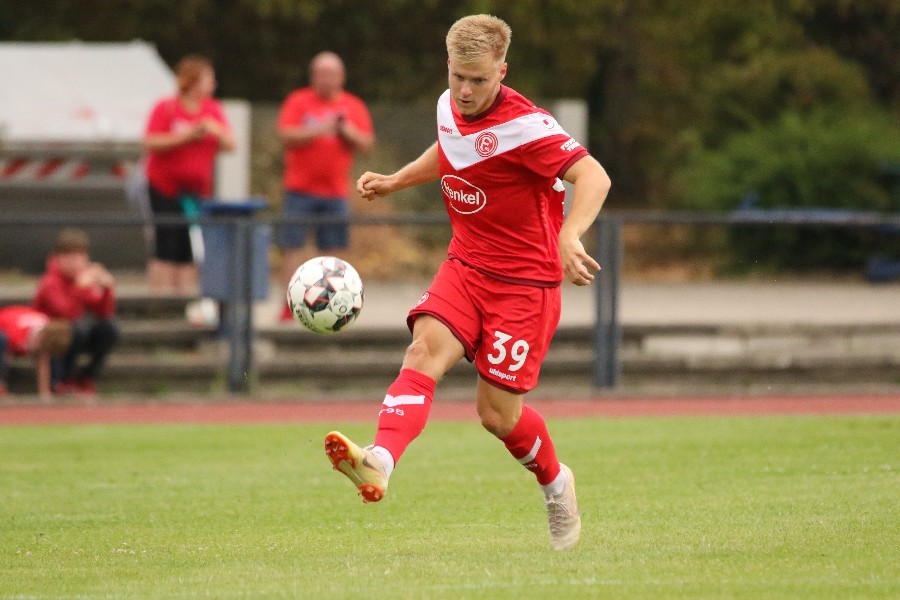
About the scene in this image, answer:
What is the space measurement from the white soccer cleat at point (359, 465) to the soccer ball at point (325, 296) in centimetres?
118

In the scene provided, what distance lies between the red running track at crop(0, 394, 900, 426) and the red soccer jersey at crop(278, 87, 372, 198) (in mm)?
2157

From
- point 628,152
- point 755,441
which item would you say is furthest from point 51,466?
point 628,152

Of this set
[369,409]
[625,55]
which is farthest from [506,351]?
[625,55]

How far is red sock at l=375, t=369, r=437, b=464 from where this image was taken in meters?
6.43

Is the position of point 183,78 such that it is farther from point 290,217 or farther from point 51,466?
point 51,466

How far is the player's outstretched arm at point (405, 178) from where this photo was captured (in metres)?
7.15

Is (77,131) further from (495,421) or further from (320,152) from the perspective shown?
(495,421)

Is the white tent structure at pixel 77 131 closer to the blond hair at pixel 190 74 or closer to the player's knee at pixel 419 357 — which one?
the blond hair at pixel 190 74

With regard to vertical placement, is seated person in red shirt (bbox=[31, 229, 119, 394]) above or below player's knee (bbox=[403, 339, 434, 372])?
below

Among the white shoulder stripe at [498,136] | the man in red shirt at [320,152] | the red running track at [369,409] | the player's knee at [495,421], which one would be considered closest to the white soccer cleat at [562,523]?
the player's knee at [495,421]

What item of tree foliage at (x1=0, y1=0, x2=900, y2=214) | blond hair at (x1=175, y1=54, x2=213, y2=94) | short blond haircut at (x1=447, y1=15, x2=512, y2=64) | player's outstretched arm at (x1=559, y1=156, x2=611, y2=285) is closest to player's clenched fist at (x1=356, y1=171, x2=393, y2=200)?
short blond haircut at (x1=447, y1=15, x2=512, y2=64)

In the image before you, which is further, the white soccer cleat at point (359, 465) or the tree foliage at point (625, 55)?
the tree foliage at point (625, 55)

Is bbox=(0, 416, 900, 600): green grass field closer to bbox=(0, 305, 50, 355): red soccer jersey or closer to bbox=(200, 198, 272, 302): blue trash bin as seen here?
bbox=(0, 305, 50, 355): red soccer jersey

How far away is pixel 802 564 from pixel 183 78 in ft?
30.5
